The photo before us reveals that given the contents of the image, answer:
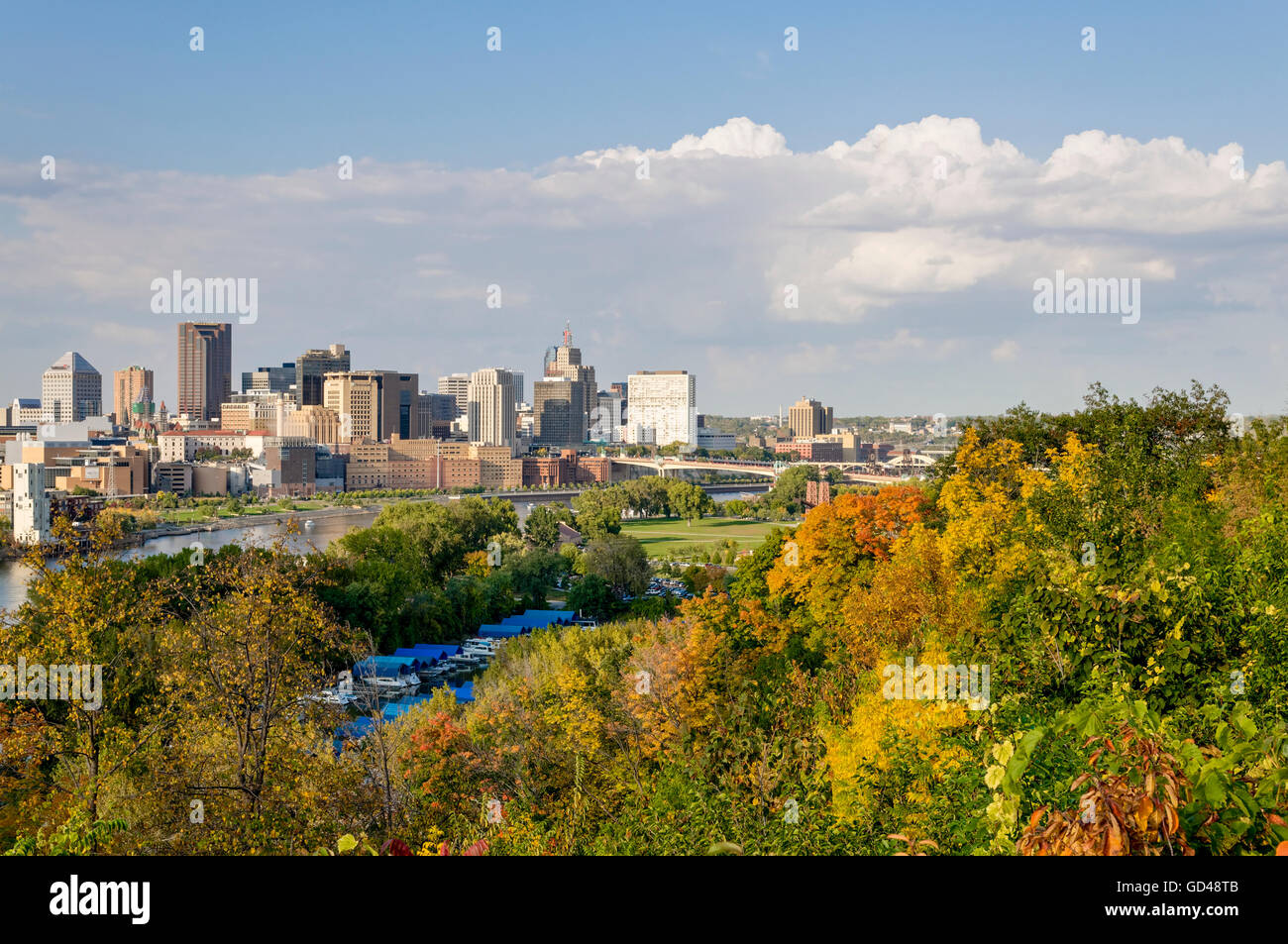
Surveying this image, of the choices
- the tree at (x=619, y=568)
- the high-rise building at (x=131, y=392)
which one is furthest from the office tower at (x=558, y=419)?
the tree at (x=619, y=568)

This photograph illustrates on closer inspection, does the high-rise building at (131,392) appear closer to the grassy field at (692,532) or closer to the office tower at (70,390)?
the office tower at (70,390)

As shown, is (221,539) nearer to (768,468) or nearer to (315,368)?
(768,468)

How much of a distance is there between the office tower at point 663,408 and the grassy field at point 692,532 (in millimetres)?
92727

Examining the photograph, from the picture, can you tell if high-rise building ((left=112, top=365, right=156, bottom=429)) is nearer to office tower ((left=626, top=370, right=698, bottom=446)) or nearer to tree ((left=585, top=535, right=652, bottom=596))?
office tower ((left=626, top=370, right=698, bottom=446))

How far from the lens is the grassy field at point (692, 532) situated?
50062mm

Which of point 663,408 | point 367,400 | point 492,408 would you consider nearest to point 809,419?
point 663,408

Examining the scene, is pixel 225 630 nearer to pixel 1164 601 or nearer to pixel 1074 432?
pixel 1164 601

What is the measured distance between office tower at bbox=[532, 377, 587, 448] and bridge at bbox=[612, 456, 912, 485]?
147ft

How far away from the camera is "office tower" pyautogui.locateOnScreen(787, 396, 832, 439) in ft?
482

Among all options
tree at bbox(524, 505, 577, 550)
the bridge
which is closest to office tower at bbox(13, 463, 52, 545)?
tree at bbox(524, 505, 577, 550)

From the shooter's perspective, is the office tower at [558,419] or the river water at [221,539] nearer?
the river water at [221,539]

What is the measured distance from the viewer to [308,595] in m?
8.70

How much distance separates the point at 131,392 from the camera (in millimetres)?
126250
